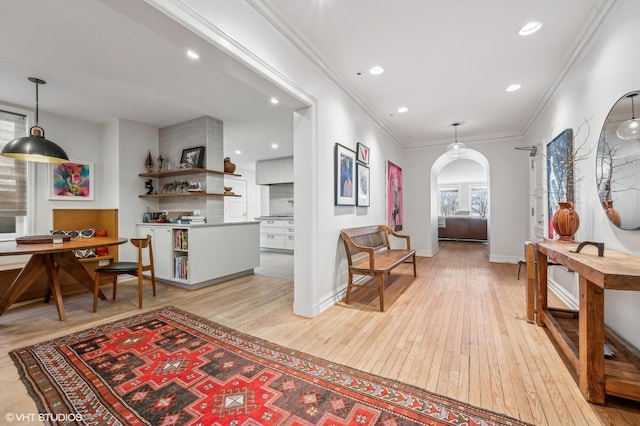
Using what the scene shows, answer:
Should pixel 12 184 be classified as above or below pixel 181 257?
above

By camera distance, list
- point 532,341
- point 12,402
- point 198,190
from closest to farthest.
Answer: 1. point 12,402
2. point 532,341
3. point 198,190

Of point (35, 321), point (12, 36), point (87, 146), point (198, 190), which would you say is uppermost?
point (12, 36)

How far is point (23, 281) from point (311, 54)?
3999 mm

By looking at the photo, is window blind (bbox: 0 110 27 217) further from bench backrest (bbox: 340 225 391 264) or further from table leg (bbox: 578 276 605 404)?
table leg (bbox: 578 276 605 404)

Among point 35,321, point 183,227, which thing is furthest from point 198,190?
point 35,321

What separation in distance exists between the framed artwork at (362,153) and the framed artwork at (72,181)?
4.52 m

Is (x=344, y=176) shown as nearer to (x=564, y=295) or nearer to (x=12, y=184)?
(x=564, y=295)

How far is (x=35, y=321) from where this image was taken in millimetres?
2863

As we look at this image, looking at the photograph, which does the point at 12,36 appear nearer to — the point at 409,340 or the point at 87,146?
the point at 87,146

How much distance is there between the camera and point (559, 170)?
3.36 m

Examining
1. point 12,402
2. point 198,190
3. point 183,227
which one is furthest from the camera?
point 198,190

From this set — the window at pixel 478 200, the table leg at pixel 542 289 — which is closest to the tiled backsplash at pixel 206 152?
the table leg at pixel 542 289

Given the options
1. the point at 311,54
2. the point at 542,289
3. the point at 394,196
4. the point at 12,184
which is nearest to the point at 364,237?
the point at 542,289

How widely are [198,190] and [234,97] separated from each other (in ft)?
5.40
